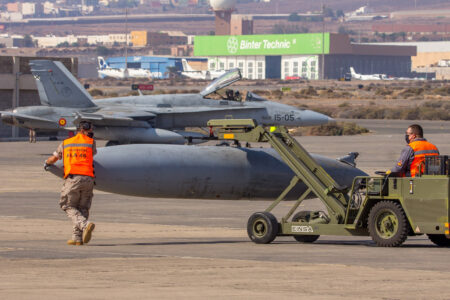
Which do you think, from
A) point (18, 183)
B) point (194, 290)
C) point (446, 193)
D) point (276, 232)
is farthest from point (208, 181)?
point (18, 183)

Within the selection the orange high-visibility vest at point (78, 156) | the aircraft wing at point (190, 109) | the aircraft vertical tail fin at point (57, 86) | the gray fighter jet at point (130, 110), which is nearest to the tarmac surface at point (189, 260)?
the orange high-visibility vest at point (78, 156)

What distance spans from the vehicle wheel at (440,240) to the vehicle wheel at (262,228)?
101 inches

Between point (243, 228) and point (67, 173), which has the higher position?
point (67, 173)

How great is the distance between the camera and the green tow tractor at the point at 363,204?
14.0m

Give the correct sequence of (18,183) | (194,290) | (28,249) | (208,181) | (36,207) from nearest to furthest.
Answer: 1. (194,290)
2. (28,249)
3. (208,181)
4. (36,207)
5. (18,183)

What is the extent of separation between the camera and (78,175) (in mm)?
14797

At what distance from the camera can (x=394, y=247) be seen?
1419cm

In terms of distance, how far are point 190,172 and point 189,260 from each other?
14.7ft

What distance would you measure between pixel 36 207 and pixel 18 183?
6.73 metres

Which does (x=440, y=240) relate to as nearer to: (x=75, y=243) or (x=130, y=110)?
(x=75, y=243)

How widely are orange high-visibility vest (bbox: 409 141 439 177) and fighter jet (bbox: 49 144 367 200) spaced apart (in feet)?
8.60

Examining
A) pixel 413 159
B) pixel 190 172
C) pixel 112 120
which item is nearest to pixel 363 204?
pixel 413 159

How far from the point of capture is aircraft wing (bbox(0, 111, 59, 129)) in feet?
125

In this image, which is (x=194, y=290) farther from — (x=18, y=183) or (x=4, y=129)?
(x=4, y=129)
